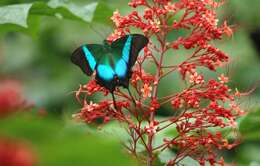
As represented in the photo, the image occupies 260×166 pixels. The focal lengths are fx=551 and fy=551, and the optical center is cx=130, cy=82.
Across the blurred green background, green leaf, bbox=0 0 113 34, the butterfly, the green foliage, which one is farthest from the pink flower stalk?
the green foliage

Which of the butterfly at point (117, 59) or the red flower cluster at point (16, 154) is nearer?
the red flower cluster at point (16, 154)

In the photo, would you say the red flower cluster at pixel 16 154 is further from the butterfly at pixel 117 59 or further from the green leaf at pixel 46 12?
→ the green leaf at pixel 46 12

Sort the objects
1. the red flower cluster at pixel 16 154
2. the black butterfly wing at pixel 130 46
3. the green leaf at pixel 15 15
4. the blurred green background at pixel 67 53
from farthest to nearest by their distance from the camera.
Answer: the blurred green background at pixel 67 53 < the green leaf at pixel 15 15 < the black butterfly wing at pixel 130 46 < the red flower cluster at pixel 16 154

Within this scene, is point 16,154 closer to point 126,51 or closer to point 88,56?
point 126,51

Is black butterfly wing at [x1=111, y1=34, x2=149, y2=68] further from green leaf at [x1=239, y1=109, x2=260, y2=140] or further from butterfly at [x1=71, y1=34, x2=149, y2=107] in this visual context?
green leaf at [x1=239, y1=109, x2=260, y2=140]

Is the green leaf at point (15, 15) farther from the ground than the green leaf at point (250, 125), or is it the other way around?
the green leaf at point (15, 15)

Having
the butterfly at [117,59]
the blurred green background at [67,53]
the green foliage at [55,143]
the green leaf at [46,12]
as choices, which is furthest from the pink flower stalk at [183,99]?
the green foliage at [55,143]

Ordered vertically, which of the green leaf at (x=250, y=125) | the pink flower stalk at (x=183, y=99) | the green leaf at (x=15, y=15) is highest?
the green leaf at (x=15, y=15)
